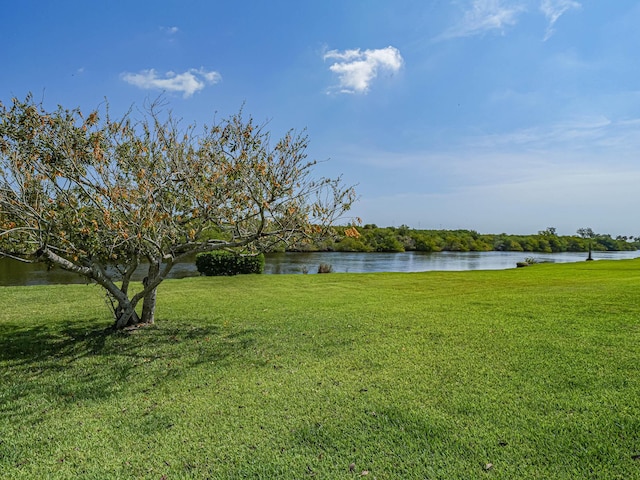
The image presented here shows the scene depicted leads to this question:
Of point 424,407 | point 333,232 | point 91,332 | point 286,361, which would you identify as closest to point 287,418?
point 424,407

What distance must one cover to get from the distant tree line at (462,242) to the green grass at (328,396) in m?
35.3

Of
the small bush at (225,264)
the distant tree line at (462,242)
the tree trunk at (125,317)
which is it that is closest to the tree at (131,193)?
the tree trunk at (125,317)

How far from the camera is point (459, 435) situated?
3416mm

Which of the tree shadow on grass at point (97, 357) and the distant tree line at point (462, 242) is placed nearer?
the tree shadow on grass at point (97, 357)

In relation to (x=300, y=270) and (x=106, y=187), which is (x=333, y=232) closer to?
(x=106, y=187)

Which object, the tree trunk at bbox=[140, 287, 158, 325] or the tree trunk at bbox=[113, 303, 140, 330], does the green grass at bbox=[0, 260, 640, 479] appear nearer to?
the tree trunk at bbox=[140, 287, 158, 325]

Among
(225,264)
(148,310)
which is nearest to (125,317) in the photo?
(148,310)

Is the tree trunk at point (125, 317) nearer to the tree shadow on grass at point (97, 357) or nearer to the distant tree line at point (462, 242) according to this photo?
the tree shadow on grass at point (97, 357)

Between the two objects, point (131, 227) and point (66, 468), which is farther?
point (131, 227)

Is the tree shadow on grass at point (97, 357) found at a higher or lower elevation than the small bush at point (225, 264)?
lower

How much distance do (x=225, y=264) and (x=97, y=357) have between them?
1222cm

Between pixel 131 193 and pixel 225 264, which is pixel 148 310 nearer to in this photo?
pixel 131 193

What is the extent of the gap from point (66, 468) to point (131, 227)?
3134 millimetres

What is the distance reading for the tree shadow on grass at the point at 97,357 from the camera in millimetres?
4578
